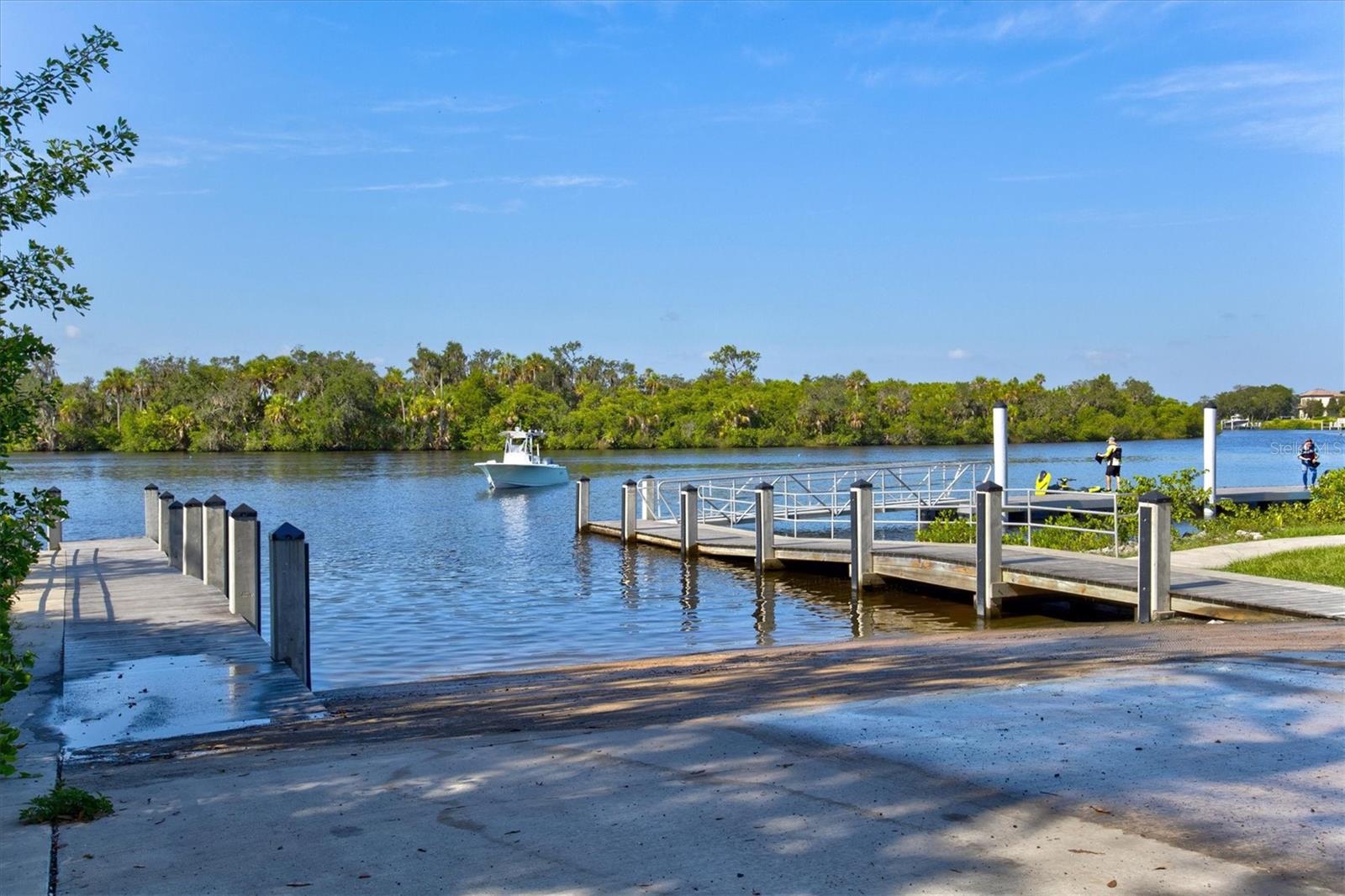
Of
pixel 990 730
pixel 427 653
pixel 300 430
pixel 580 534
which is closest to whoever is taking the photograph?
pixel 990 730

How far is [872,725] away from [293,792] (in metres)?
3.06

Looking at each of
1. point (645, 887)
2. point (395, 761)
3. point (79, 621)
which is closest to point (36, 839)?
point (395, 761)

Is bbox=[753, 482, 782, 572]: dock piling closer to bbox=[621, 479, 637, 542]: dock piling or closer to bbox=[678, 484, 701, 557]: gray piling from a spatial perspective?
bbox=[678, 484, 701, 557]: gray piling

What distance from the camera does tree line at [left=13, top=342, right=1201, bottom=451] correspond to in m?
120

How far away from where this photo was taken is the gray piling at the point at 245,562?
488 inches

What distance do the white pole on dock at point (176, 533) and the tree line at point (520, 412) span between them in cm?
9733

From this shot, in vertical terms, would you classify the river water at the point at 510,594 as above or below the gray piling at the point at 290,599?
below

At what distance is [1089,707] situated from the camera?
6816mm

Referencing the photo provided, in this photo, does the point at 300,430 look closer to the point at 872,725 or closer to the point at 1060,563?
A: the point at 1060,563

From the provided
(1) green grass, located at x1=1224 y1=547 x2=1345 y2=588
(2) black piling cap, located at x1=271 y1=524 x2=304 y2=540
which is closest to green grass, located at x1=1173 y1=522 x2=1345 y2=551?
(1) green grass, located at x1=1224 y1=547 x2=1345 y2=588

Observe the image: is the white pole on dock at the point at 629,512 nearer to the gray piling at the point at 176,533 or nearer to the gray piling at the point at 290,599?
the gray piling at the point at 176,533

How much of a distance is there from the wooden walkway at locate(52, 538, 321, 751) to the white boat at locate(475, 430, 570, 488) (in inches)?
1607

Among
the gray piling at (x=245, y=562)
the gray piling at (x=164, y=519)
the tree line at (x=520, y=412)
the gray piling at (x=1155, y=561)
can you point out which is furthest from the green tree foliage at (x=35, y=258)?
the tree line at (x=520, y=412)

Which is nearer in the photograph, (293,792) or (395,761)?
(293,792)
